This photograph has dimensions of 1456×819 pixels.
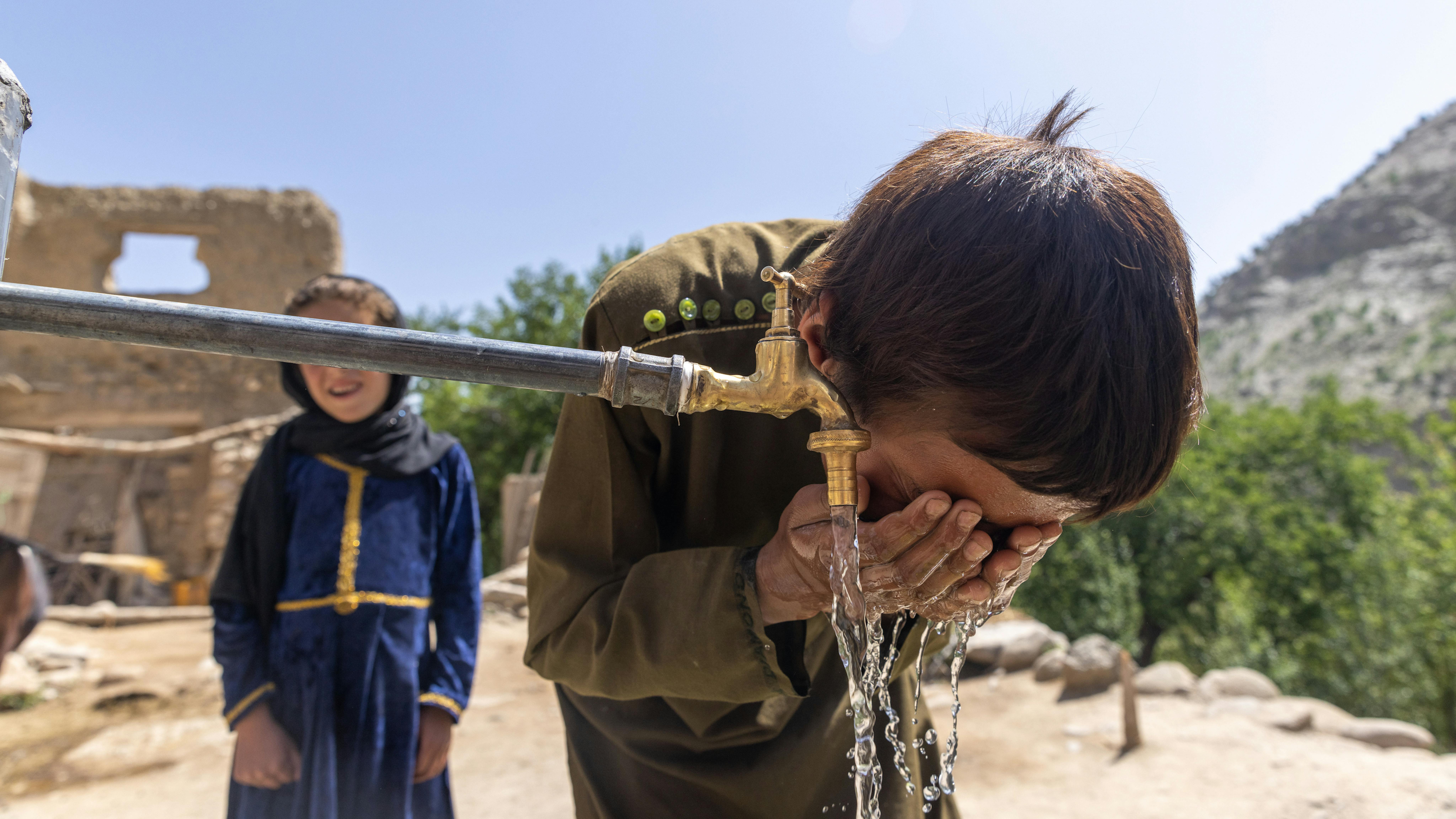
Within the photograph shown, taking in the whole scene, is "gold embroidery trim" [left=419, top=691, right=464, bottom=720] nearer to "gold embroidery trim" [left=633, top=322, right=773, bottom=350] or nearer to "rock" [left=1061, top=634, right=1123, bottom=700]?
"gold embroidery trim" [left=633, top=322, right=773, bottom=350]

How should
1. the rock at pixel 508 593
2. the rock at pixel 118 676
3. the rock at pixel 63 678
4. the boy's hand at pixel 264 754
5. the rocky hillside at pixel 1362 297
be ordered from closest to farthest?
the boy's hand at pixel 264 754, the rock at pixel 63 678, the rock at pixel 118 676, the rock at pixel 508 593, the rocky hillside at pixel 1362 297

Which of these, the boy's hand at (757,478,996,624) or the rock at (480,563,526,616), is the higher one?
the boy's hand at (757,478,996,624)

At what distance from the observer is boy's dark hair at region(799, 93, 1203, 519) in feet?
2.87

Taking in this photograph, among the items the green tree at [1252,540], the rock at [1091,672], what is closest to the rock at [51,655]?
the rock at [1091,672]

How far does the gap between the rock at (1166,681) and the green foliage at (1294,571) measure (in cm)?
564

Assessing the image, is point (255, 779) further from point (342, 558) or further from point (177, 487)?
point (177, 487)

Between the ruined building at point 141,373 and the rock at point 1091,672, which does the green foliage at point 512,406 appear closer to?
the ruined building at point 141,373

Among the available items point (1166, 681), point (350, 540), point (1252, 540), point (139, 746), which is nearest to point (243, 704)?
point (350, 540)

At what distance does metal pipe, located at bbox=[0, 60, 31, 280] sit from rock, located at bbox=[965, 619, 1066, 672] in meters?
6.57

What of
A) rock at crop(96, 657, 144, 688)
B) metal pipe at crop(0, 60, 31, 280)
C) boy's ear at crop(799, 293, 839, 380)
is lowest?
rock at crop(96, 657, 144, 688)

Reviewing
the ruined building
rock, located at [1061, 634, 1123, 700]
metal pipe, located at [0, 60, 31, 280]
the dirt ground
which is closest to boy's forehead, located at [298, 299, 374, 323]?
metal pipe, located at [0, 60, 31, 280]

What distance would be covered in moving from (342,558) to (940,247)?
2.06 m

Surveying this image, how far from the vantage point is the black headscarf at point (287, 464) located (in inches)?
87.4

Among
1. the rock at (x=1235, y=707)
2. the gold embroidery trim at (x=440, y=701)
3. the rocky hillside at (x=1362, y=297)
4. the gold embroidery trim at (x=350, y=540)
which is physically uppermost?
the rocky hillside at (x=1362, y=297)
